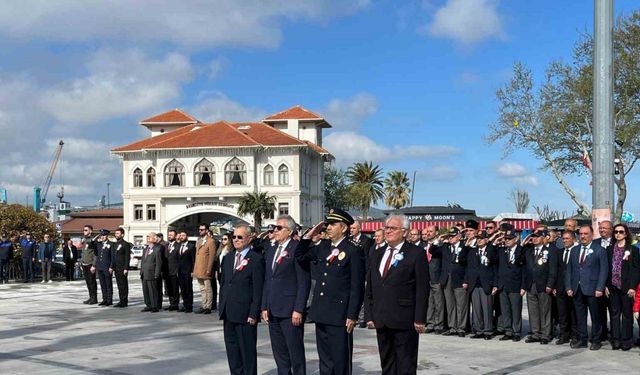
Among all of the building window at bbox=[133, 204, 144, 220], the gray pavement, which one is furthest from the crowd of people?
the building window at bbox=[133, 204, 144, 220]

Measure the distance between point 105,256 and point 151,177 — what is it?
5596 centimetres

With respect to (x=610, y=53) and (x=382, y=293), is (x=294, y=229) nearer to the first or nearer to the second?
(x=382, y=293)

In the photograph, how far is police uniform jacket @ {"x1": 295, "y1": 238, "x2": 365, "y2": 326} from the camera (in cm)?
812

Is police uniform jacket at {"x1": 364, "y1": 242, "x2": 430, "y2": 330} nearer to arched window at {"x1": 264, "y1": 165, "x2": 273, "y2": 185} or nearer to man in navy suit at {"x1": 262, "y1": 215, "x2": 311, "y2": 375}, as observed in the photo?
man in navy suit at {"x1": 262, "y1": 215, "x2": 311, "y2": 375}

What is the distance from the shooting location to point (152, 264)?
18.5 m

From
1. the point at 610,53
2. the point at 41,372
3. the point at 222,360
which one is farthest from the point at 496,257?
the point at 41,372

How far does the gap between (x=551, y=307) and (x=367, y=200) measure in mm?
86322

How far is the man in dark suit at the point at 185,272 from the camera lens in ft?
60.4

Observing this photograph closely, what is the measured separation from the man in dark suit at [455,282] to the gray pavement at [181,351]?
18.9 inches

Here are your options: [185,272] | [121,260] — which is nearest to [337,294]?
[185,272]

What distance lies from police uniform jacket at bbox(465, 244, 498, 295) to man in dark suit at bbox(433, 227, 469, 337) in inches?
9.1

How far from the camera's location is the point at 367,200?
327 feet

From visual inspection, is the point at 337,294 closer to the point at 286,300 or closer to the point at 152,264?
the point at 286,300

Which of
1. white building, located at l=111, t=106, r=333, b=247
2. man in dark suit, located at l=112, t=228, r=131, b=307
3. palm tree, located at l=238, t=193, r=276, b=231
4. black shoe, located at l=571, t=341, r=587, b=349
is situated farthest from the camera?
white building, located at l=111, t=106, r=333, b=247
